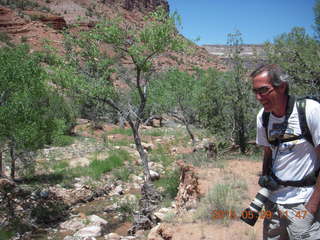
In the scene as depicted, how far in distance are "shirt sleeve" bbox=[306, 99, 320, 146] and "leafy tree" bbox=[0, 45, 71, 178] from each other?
25.6 ft

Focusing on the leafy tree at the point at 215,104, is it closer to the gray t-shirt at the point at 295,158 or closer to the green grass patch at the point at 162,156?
the green grass patch at the point at 162,156

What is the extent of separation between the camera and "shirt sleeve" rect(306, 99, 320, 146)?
78.6 inches

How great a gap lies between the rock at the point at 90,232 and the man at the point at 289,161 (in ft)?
20.3

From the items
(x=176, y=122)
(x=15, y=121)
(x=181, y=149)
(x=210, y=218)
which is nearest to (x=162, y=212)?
(x=210, y=218)

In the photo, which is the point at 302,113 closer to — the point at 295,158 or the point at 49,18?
the point at 295,158

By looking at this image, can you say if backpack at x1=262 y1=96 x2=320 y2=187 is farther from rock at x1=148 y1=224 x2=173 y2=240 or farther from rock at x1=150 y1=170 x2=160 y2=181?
rock at x1=150 y1=170 x2=160 y2=181

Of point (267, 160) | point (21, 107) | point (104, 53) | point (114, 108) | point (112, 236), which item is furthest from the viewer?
point (114, 108)

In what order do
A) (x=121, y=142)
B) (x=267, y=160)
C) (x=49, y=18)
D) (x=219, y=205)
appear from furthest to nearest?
(x=49, y=18), (x=121, y=142), (x=219, y=205), (x=267, y=160)

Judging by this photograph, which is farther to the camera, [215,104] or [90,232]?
[215,104]

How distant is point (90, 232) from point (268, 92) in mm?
6756

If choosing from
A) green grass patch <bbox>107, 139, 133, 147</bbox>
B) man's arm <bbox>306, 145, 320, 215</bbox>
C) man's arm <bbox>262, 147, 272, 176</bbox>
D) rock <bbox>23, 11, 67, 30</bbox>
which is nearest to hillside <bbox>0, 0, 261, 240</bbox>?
green grass patch <bbox>107, 139, 133, 147</bbox>

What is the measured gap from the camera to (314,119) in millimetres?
2016

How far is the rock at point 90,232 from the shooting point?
24.8 feet

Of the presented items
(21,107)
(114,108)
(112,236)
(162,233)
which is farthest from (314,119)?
(114,108)
